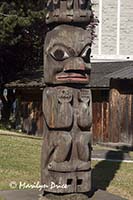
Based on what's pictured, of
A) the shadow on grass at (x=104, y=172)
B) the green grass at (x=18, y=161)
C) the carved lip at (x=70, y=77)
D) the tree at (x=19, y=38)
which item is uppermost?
the tree at (x=19, y=38)

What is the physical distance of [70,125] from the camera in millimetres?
7371

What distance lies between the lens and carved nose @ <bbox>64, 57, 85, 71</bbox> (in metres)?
7.37

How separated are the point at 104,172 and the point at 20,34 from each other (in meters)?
10.8

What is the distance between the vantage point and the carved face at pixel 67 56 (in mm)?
7406

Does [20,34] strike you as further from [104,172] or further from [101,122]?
[104,172]

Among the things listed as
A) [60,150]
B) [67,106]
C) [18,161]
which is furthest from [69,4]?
[18,161]

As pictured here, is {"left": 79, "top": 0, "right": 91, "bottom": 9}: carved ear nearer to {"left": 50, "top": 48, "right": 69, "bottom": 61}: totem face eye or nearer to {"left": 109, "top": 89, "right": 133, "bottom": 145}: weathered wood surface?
{"left": 50, "top": 48, "right": 69, "bottom": 61}: totem face eye

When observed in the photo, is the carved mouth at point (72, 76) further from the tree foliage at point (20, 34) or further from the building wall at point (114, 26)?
the building wall at point (114, 26)

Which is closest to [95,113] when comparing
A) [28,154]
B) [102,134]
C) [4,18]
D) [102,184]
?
[102,134]

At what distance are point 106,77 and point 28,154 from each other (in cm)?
745

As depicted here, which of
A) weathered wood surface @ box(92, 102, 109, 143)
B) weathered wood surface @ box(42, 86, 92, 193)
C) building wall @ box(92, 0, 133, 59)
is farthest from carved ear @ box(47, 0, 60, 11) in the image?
building wall @ box(92, 0, 133, 59)

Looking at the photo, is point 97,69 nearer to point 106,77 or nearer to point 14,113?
point 106,77

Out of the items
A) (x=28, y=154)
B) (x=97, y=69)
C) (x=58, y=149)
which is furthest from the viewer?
(x=97, y=69)

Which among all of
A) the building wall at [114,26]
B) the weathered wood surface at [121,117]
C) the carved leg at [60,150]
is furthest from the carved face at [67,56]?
the building wall at [114,26]
